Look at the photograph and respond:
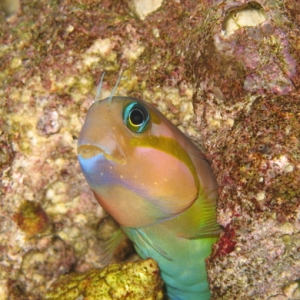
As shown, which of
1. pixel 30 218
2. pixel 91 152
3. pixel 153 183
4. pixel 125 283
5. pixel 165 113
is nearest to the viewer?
pixel 91 152

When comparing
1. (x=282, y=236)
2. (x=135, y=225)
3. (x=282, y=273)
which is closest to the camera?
(x=282, y=236)

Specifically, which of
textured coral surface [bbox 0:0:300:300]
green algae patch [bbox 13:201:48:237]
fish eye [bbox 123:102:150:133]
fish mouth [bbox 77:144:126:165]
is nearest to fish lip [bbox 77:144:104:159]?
fish mouth [bbox 77:144:126:165]

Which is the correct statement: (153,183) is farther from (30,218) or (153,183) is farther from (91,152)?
(30,218)

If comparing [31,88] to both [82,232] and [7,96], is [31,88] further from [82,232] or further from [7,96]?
[82,232]

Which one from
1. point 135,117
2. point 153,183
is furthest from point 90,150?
point 153,183

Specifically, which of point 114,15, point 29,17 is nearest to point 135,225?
point 114,15

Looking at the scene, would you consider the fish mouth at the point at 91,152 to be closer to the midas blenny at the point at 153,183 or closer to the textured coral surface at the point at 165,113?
the midas blenny at the point at 153,183

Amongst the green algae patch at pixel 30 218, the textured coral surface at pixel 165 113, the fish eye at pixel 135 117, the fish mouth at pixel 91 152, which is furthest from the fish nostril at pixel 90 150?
the green algae patch at pixel 30 218
